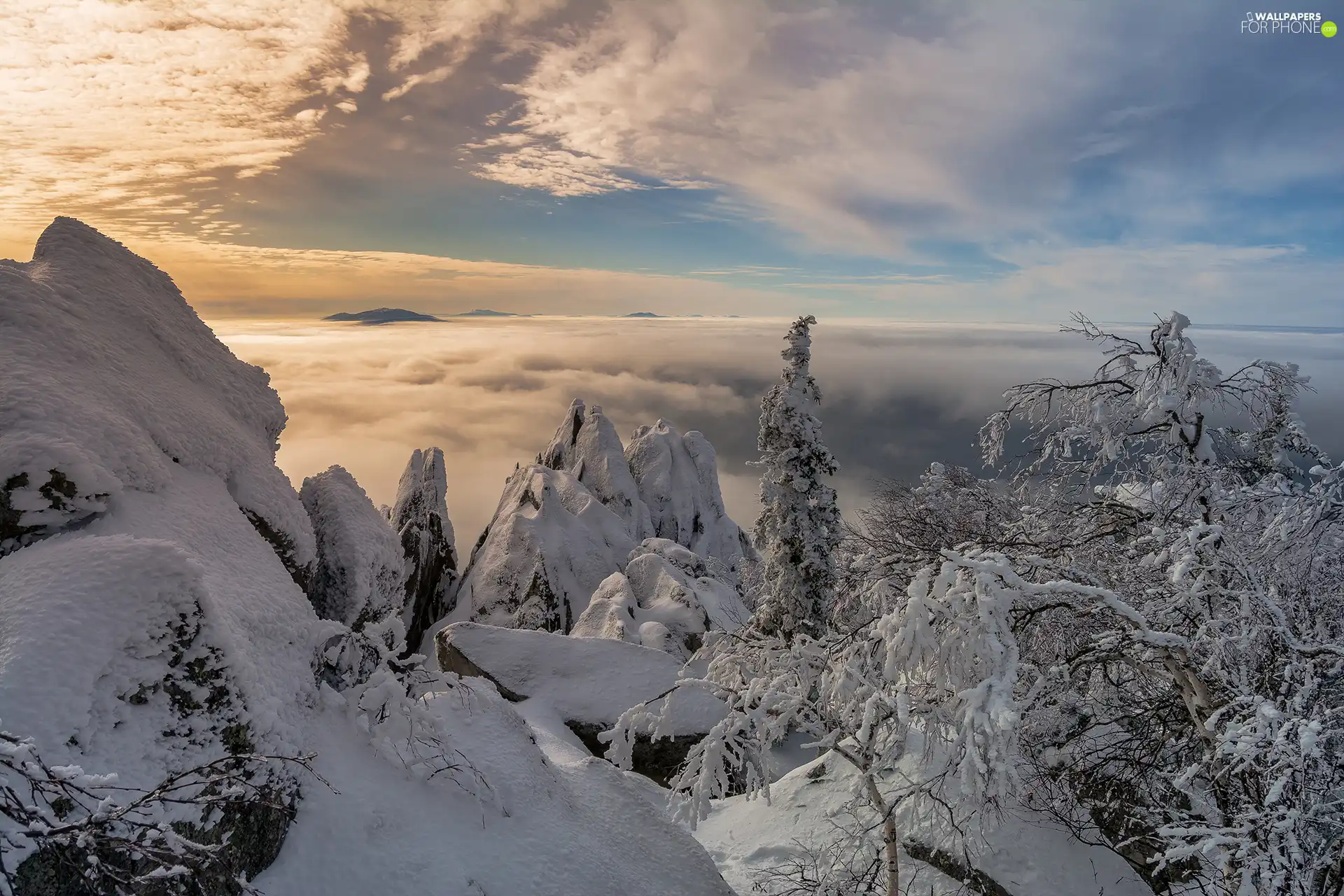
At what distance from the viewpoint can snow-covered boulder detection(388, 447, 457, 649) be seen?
33.7 metres

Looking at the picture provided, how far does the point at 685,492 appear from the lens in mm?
49156

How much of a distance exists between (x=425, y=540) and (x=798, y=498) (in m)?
23.7

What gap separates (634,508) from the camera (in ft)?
146

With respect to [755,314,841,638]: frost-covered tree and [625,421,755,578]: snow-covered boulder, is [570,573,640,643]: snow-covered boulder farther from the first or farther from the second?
[625,421,755,578]: snow-covered boulder

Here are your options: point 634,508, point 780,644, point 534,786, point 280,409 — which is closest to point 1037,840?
point 780,644

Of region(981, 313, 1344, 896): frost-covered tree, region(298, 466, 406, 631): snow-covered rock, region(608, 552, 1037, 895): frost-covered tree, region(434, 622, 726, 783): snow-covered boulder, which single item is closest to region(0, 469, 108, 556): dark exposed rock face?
region(298, 466, 406, 631): snow-covered rock

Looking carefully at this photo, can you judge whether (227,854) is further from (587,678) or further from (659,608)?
(659,608)

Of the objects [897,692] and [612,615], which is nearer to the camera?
[897,692]

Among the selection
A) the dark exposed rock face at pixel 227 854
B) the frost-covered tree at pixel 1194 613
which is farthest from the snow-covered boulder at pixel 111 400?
the frost-covered tree at pixel 1194 613

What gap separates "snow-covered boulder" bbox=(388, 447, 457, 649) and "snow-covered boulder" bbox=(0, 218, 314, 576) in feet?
72.5

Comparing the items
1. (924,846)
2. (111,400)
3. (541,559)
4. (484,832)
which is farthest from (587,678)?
(541,559)

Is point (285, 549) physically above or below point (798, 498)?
above

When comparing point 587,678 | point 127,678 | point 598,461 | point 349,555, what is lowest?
point 587,678

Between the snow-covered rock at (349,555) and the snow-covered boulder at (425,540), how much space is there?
2046cm
